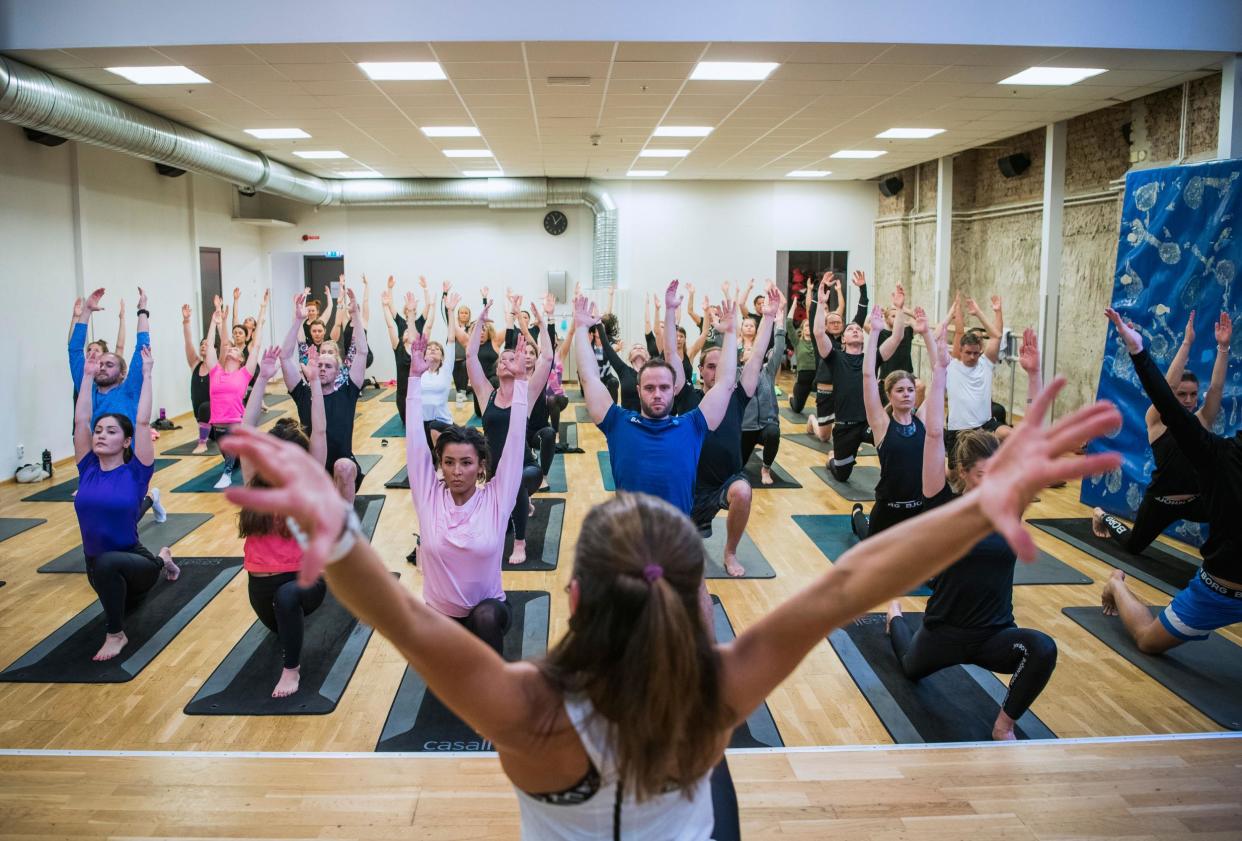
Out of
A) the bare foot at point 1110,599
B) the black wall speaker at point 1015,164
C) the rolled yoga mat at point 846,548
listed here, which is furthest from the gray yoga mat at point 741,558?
Result: the black wall speaker at point 1015,164

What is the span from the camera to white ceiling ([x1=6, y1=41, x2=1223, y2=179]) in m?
6.03

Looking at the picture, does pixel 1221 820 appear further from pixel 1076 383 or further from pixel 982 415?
pixel 1076 383

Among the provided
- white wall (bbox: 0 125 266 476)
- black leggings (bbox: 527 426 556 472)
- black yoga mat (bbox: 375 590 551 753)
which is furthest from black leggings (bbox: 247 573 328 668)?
white wall (bbox: 0 125 266 476)

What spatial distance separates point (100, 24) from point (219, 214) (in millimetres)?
7036

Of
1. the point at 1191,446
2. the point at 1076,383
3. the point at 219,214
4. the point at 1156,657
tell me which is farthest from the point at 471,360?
the point at 219,214

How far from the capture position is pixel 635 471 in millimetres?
3725

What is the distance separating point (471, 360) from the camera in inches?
182

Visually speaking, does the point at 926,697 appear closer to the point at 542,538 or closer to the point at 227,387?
the point at 542,538

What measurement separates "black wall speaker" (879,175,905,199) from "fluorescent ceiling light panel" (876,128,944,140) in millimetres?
3474

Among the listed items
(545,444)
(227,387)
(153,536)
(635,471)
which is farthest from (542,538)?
(227,387)

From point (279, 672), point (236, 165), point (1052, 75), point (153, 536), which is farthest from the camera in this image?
point (236, 165)

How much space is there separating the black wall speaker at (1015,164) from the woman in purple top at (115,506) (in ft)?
29.5

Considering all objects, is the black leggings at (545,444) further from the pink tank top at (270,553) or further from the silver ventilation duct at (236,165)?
the silver ventilation duct at (236,165)

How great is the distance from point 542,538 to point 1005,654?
136 inches
